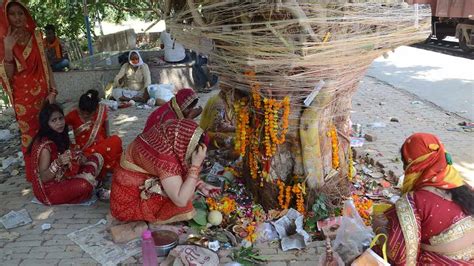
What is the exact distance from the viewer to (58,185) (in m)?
3.67

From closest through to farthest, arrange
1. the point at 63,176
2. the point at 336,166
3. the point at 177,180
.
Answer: the point at 177,180 → the point at 336,166 → the point at 63,176

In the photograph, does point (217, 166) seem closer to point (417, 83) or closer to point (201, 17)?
point (201, 17)

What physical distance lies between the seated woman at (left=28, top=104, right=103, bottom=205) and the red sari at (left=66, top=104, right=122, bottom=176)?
Answer: 0.44 metres

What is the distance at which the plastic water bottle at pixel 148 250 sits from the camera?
267cm

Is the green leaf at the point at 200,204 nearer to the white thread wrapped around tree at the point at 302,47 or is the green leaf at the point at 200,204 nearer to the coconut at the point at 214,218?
the coconut at the point at 214,218

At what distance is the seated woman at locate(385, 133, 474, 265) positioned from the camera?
2.00m

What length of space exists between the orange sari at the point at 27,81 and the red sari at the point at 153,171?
1.59 meters

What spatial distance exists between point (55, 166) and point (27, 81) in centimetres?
110

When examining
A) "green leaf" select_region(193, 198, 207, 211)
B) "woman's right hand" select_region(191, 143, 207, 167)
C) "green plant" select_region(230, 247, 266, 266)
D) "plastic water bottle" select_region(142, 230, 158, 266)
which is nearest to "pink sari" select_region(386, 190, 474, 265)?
"green plant" select_region(230, 247, 266, 266)

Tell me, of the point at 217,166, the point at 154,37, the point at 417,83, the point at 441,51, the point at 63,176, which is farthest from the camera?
the point at 154,37

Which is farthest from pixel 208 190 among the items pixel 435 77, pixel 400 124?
pixel 435 77

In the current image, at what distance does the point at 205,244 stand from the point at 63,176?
5.36 ft

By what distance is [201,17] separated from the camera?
3.00 metres

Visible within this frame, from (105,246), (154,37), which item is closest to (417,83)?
(105,246)
